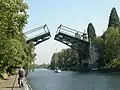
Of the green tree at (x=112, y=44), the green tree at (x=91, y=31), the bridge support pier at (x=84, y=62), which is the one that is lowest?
the bridge support pier at (x=84, y=62)

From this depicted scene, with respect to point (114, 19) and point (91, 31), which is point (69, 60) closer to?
point (91, 31)

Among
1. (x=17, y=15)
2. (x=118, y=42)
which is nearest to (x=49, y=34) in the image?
(x=118, y=42)

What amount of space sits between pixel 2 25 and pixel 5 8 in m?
1.41

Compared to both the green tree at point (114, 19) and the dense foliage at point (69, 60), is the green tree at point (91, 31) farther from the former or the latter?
the dense foliage at point (69, 60)

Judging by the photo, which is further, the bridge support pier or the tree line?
the bridge support pier

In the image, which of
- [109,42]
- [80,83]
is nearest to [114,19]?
[109,42]

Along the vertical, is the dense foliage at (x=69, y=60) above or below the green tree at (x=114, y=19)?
below

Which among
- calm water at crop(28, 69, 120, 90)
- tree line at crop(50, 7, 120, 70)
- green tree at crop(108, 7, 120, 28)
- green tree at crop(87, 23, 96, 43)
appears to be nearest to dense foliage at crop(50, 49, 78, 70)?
green tree at crop(87, 23, 96, 43)

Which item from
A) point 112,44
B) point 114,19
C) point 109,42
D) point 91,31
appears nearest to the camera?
point 112,44

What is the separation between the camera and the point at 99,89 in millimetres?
37438

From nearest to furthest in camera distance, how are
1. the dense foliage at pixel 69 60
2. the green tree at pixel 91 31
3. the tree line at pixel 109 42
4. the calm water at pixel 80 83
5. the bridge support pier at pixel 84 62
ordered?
the calm water at pixel 80 83
the tree line at pixel 109 42
the bridge support pier at pixel 84 62
the green tree at pixel 91 31
the dense foliage at pixel 69 60

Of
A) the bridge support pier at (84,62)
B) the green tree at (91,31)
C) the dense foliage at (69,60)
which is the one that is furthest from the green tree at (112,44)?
the dense foliage at (69,60)

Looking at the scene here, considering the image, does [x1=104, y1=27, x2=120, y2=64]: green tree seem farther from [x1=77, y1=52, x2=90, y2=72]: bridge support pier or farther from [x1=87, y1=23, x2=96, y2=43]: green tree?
[x1=87, y1=23, x2=96, y2=43]: green tree

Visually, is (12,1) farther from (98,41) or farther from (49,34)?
(98,41)
